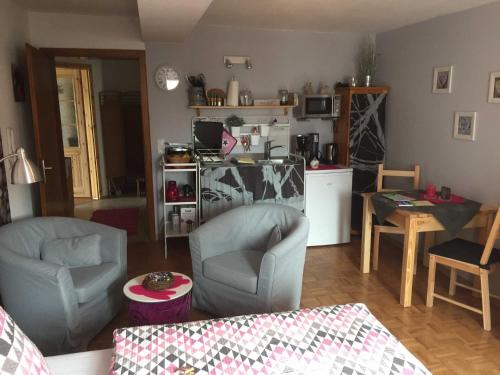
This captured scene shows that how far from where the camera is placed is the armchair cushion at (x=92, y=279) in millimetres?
2525

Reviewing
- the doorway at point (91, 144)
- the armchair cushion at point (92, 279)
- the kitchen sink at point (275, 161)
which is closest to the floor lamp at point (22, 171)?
the armchair cushion at point (92, 279)

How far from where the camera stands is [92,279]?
8.59 feet

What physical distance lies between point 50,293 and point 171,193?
194 centimetres

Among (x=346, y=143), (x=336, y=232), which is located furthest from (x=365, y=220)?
(x=346, y=143)

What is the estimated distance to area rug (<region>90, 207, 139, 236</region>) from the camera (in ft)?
16.9

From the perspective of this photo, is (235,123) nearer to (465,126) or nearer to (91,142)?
(465,126)

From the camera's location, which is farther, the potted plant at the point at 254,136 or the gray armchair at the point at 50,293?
the potted plant at the point at 254,136

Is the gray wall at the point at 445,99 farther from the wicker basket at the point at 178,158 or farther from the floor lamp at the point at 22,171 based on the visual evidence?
the floor lamp at the point at 22,171

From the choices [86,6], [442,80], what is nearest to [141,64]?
[86,6]

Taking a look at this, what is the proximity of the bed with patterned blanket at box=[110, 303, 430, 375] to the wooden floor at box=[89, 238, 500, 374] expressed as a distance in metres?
1.01

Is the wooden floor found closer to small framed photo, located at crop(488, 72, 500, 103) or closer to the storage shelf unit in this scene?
the storage shelf unit

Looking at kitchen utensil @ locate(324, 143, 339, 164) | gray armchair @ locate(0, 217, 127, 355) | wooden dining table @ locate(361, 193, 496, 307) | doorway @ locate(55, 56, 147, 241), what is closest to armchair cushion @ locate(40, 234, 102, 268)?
gray armchair @ locate(0, 217, 127, 355)

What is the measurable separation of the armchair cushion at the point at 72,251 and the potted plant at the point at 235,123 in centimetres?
208

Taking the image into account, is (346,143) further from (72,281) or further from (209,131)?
(72,281)
